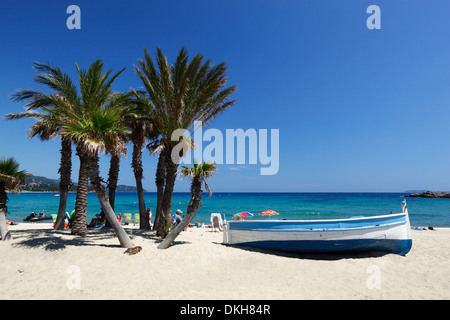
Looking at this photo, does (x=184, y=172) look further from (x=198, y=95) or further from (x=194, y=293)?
(x=194, y=293)

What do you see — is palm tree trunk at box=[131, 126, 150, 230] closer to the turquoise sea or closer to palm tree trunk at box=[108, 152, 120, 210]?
palm tree trunk at box=[108, 152, 120, 210]

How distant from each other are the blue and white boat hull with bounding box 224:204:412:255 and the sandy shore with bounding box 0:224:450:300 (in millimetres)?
503

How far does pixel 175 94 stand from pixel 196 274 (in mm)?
7820

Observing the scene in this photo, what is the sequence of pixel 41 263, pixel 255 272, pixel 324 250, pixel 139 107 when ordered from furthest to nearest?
pixel 139 107, pixel 324 250, pixel 255 272, pixel 41 263

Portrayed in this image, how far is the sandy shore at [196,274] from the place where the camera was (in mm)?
5508

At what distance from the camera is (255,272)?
7.23 metres

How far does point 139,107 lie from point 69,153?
4.63 meters

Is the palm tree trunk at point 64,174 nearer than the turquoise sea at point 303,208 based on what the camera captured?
Yes

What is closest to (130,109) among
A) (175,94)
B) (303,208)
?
(175,94)

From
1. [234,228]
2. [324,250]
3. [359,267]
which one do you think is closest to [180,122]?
[234,228]

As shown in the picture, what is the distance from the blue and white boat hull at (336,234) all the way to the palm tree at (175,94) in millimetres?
4629

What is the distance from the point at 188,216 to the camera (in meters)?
9.05

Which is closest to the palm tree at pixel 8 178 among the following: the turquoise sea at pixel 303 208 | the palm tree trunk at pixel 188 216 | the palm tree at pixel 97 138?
the palm tree at pixel 97 138

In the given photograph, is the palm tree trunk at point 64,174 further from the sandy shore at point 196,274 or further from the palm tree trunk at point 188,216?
the palm tree trunk at point 188,216
